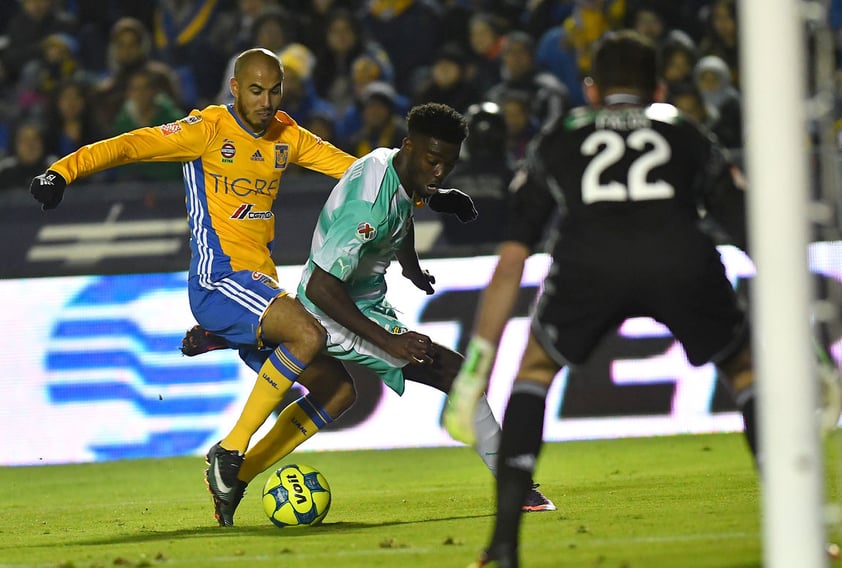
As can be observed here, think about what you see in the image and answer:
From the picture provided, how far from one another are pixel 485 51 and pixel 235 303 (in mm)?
7006

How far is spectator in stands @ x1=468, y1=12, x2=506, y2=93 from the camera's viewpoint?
13461 mm

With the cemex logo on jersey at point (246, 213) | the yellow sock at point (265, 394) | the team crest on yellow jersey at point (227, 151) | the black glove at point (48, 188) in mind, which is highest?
the black glove at point (48, 188)

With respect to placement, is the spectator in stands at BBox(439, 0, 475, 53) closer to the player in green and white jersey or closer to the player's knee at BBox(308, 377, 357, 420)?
the player in green and white jersey

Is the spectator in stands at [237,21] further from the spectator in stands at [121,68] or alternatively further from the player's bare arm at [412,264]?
the player's bare arm at [412,264]

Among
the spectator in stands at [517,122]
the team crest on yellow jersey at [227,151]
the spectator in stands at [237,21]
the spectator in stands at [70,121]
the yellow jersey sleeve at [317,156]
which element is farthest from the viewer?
the spectator in stands at [237,21]

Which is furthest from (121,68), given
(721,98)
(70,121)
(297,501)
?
(297,501)

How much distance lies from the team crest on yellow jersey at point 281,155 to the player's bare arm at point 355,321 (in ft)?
3.11

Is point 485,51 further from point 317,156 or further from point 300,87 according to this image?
point 317,156

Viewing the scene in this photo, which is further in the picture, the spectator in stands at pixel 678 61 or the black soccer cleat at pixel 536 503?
the spectator in stands at pixel 678 61

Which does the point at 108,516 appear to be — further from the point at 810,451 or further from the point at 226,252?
the point at 810,451

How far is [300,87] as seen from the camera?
A: 12930mm

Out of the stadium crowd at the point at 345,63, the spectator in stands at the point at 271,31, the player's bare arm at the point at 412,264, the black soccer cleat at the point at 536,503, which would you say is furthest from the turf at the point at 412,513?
the spectator in stands at the point at 271,31

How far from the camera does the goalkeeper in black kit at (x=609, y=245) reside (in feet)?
15.0

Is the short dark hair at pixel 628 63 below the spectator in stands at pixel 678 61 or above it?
above
